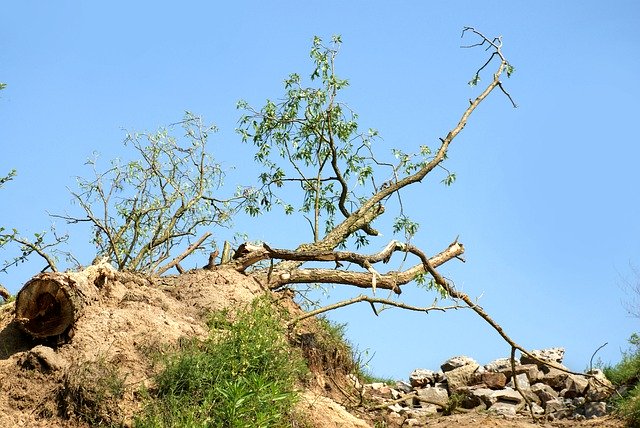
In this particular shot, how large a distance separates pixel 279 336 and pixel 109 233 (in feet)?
18.3

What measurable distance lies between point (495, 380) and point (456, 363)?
1.15m

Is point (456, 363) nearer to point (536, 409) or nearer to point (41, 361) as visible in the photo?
point (536, 409)

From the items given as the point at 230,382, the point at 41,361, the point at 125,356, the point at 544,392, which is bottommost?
the point at 41,361

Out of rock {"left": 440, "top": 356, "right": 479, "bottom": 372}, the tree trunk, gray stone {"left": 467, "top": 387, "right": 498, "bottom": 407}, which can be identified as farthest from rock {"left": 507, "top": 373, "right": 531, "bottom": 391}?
the tree trunk

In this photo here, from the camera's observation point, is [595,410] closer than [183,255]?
No

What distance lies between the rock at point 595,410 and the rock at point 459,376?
1869 mm

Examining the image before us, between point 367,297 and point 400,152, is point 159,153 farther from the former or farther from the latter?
point 367,297

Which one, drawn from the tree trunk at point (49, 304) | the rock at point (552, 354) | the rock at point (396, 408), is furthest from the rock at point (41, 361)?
the rock at point (552, 354)

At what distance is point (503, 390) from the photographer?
40.7ft

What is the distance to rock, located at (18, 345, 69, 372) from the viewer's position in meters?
7.68

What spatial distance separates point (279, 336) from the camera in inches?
336

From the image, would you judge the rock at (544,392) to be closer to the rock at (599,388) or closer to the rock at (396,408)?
the rock at (599,388)

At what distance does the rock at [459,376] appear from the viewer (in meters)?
13.0

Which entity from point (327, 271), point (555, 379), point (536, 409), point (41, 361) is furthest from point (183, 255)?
point (555, 379)
